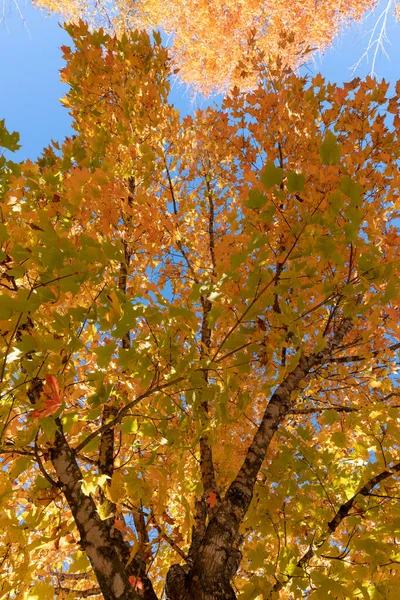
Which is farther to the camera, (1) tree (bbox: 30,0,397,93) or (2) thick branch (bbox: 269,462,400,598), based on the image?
(1) tree (bbox: 30,0,397,93)

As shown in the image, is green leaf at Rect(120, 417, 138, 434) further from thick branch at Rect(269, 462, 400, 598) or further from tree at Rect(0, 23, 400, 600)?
thick branch at Rect(269, 462, 400, 598)

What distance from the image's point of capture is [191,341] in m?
1.57

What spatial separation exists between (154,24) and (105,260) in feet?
38.4

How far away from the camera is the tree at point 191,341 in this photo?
1513 mm

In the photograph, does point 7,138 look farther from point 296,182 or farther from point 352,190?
point 352,190

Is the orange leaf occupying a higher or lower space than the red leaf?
higher

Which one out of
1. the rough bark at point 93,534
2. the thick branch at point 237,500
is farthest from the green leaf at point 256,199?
the thick branch at point 237,500

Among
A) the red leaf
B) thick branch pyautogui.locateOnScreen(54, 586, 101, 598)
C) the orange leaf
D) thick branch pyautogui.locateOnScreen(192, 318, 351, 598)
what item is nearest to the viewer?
thick branch pyautogui.locateOnScreen(192, 318, 351, 598)

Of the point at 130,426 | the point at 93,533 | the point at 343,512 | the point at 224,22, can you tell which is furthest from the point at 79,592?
the point at 224,22

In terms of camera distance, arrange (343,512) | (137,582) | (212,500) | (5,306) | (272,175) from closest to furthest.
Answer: (5,306), (272,175), (137,582), (343,512), (212,500)

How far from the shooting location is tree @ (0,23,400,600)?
1.51m

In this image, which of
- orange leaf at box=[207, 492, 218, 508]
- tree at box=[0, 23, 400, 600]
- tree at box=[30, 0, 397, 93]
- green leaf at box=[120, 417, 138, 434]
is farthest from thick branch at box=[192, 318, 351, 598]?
tree at box=[30, 0, 397, 93]

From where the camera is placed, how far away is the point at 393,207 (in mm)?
2926

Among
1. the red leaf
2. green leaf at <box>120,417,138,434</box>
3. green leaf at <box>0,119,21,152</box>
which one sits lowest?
the red leaf
